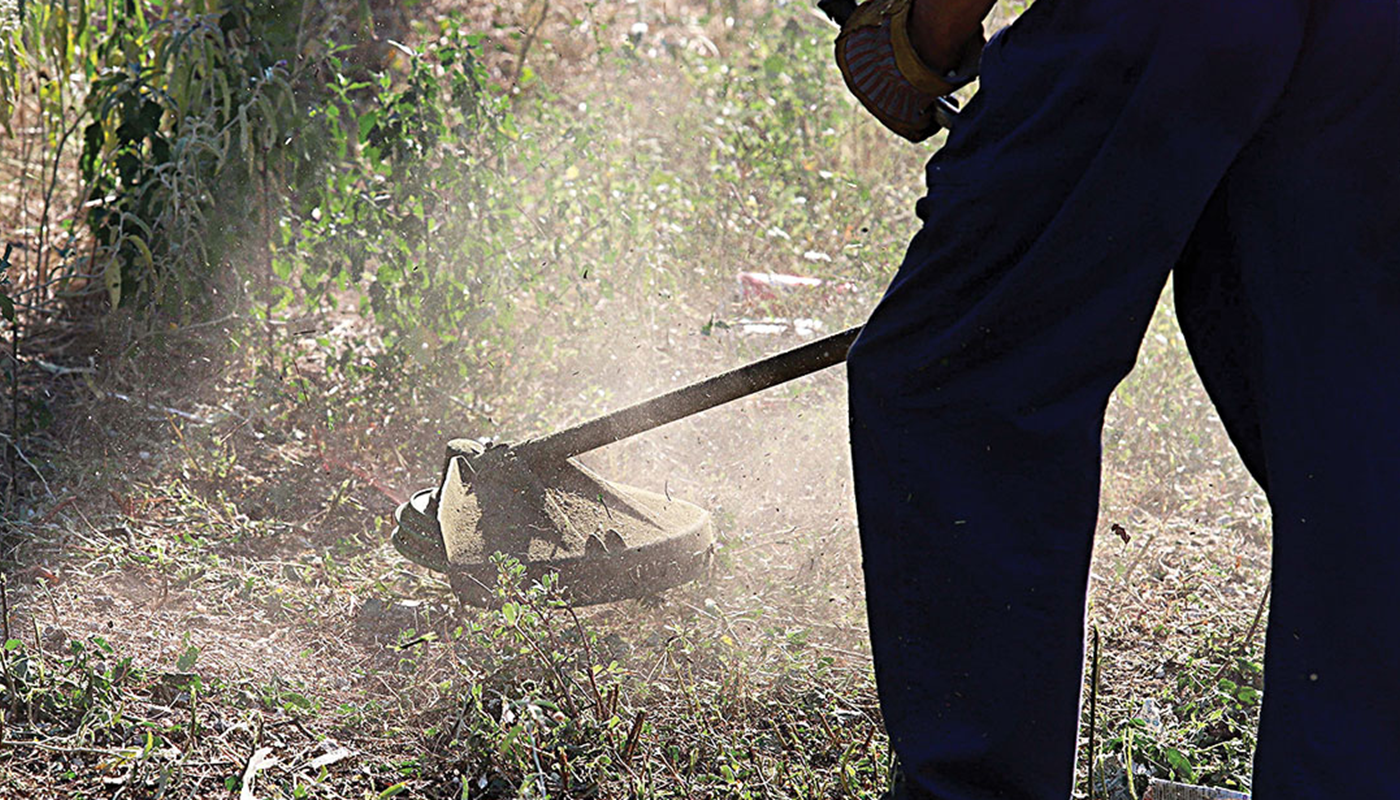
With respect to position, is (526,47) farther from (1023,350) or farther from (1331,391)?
(1331,391)

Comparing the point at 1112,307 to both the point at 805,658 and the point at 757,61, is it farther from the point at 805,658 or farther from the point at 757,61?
the point at 757,61

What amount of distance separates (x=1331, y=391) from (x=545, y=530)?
5.05 ft

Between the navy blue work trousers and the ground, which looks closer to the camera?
the navy blue work trousers

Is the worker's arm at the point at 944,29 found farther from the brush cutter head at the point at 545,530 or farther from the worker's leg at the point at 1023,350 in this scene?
the brush cutter head at the point at 545,530

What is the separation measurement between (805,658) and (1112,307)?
1.29m

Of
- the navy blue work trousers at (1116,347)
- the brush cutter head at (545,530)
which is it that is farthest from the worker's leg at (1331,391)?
the brush cutter head at (545,530)

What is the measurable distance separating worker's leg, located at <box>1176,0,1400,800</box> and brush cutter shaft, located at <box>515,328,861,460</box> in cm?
62

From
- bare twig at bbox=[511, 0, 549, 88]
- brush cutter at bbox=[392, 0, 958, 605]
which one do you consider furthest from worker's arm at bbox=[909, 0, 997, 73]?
bare twig at bbox=[511, 0, 549, 88]

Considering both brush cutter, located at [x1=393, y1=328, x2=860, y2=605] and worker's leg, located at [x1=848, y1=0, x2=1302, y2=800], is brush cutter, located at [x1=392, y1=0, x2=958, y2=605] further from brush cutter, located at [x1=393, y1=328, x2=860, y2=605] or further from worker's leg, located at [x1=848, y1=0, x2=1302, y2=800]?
worker's leg, located at [x1=848, y1=0, x2=1302, y2=800]

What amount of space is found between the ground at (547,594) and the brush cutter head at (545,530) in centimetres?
9

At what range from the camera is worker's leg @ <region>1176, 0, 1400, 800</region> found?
5.04ft

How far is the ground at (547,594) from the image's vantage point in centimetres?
225

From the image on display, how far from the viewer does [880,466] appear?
1.69 metres

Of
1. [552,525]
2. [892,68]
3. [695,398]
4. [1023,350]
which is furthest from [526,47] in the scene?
[1023,350]
